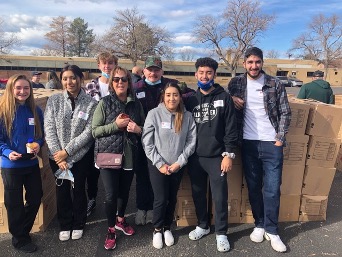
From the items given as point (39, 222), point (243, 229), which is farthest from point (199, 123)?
point (39, 222)

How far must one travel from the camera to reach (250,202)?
A: 3.47 m

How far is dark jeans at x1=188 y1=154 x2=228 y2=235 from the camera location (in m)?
3.11

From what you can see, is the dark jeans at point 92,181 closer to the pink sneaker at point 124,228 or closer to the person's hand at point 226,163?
the pink sneaker at point 124,228

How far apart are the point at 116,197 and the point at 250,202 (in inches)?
64.9

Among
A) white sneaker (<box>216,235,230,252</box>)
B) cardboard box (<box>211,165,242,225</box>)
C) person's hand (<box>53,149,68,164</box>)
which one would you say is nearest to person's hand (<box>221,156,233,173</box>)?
cardboard box (<box>211,165,242,225</box>)

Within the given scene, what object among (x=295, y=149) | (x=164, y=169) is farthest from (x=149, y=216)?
(x=295, y=149)

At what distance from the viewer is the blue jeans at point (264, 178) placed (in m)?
3.18

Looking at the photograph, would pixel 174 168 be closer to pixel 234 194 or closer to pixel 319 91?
pixel 234 194

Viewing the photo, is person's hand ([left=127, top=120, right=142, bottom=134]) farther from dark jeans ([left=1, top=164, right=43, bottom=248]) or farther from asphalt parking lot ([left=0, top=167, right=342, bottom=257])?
asphalt parking lot ([left=0, top=167, right=342, bottom=257])

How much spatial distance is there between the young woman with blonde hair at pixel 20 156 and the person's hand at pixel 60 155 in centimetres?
19

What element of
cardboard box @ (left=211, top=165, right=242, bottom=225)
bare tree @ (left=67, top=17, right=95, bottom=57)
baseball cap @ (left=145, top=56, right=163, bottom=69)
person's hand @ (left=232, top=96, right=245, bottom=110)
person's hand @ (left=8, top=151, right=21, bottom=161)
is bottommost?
cardboard box @ (left=211, top=165, right=242, bottom=225)

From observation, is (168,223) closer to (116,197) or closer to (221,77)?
(116,197)

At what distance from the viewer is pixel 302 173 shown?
3721mm

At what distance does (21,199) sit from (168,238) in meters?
1.70
